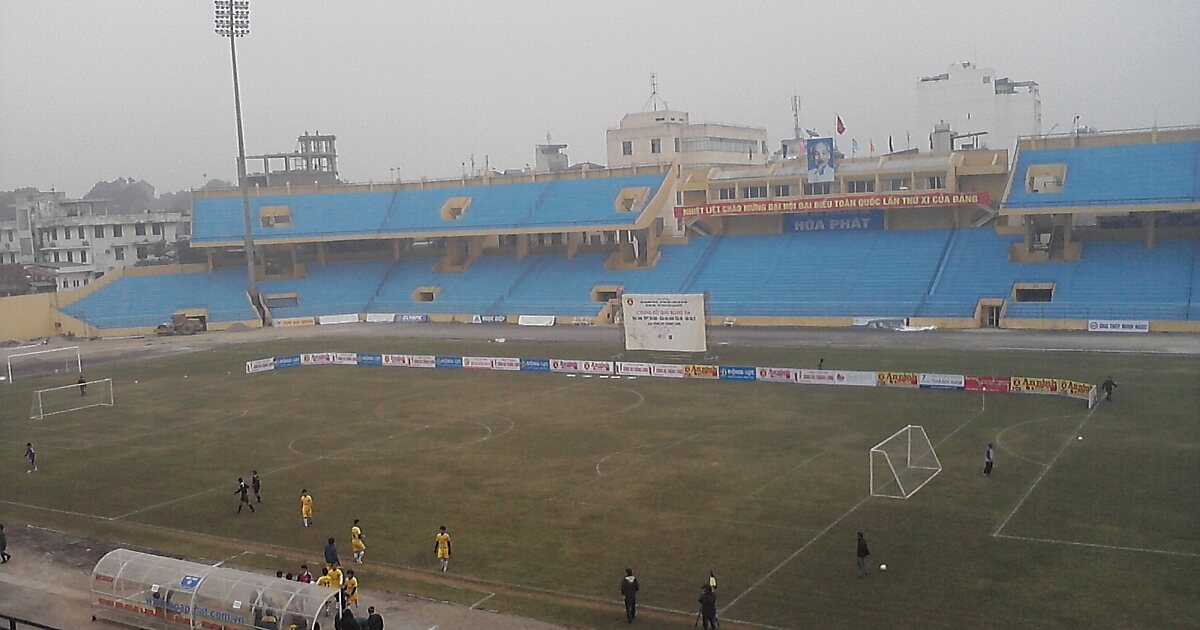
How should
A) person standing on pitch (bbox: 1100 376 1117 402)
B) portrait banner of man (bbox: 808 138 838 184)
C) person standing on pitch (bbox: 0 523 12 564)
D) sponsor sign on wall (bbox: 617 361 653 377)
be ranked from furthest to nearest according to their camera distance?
portrait banner of man (bbox: 808 138 838 184)
sponsor sign on wall (bbox: 617 361 653 377)
person standing on pitch (bbox: 1100 376 1117 402)
person standing on pitch (bbox: 0 523 12 564)

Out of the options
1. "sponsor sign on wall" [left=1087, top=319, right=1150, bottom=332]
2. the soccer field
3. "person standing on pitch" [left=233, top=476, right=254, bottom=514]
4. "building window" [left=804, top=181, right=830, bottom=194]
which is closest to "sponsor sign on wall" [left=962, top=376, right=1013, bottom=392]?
the soccer field

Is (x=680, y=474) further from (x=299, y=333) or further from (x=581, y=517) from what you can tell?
(x=299, y=333)

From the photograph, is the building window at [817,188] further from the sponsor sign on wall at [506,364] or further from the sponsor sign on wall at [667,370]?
the sponsor sign on wall at [506,364]

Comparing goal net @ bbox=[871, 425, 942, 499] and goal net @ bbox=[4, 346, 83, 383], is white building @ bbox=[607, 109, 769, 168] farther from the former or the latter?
goal net @ bbox=[871, 425, 942, 499]

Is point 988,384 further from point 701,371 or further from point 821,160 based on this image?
point 821,160

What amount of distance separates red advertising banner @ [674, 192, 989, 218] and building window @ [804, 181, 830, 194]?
3.14 metres

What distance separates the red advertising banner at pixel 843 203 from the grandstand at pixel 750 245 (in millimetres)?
142

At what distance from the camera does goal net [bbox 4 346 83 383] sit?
65812 mm

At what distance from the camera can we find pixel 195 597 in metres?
22.5

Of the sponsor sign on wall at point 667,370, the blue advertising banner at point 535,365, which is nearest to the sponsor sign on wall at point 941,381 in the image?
the sponsor sign on wall at point 667,370

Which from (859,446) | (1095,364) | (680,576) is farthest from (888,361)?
(680,576)

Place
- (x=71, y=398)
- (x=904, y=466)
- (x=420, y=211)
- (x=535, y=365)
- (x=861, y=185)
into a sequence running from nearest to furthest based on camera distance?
(x=904, y=466)
(x=71, y=398)
(x=535, y=365)
(x=861, y=185)
(x=420, y=211)

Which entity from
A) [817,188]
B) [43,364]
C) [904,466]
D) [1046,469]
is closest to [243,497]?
[904,466]

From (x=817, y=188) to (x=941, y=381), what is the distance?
3873 centimetres
